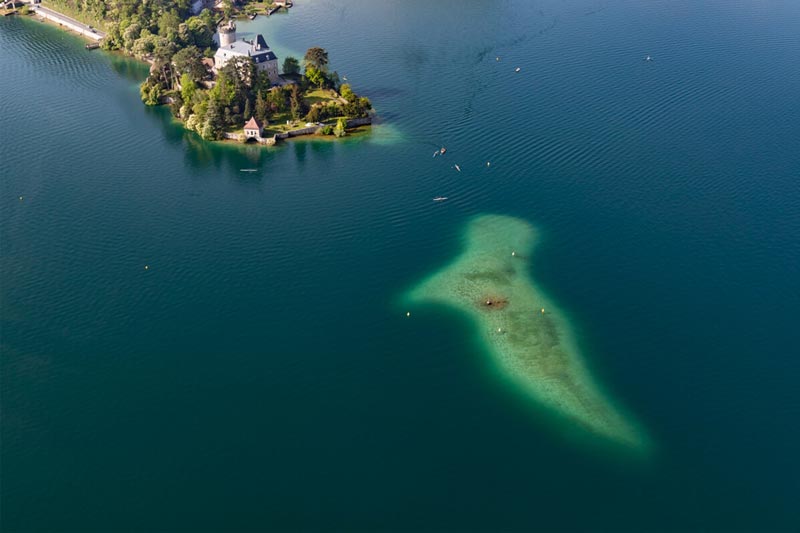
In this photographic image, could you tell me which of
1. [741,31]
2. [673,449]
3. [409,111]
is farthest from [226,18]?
[673,449]

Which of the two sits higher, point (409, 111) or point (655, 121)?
point (655, 121)

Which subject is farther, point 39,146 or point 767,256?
Result: point 39,146

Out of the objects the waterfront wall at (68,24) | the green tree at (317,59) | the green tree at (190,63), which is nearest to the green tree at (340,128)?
the green tree at (317,59)

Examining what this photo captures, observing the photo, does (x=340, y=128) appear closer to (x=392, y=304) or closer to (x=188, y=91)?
(x=188, y=91)

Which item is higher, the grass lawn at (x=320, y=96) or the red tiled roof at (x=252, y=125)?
the grass lawn at (x=320, y=96)

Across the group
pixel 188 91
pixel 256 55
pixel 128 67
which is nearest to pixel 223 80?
pixel 188 91

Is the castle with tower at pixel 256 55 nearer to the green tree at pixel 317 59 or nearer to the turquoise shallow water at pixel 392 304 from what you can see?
the green tree at pixel 317 59

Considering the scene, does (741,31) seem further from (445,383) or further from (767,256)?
(445,383)
